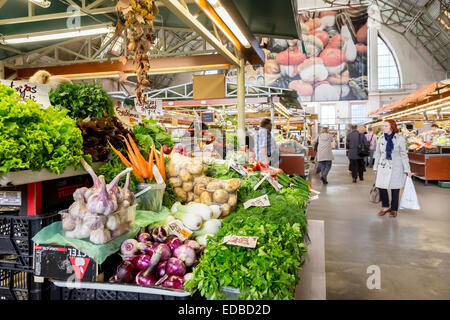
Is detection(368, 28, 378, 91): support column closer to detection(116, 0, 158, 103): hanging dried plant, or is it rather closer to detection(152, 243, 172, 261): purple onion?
detection(116, 0, 158, 103): hanging dried plant

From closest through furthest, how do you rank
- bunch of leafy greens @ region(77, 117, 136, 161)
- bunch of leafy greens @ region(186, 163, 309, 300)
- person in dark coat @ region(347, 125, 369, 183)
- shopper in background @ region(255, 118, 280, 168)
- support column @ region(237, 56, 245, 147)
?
bunch of leafy greens @ region(186, 163, 309, 300) → bunch of leafy greens @ region(77, 117, 136, 161) → support column @ region(237, 56, 245, 147) → shopper in background @ region(255, 118, 280, 168) → person in dark coat @ region(347, 125, 369, 183)

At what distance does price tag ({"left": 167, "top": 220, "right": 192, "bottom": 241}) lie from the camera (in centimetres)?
175

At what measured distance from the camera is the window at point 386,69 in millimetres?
27781

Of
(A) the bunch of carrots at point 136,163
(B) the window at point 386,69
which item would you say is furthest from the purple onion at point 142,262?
(B) the window at point 386,69

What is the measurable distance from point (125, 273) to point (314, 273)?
1383 millimetres

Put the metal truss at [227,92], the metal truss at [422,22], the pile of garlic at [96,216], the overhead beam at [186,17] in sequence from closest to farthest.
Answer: the pile of garlic at [96,216] < the overhead beam at [186,17] < the metal truss at [227,92] < the metal truss at [422,22]

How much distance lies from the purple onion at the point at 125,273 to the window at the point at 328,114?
95.8 ft

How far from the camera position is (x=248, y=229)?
5.31 feet

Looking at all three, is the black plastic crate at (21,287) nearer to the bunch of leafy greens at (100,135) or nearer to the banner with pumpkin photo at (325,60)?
the bunch of leafy greens at (100,135)

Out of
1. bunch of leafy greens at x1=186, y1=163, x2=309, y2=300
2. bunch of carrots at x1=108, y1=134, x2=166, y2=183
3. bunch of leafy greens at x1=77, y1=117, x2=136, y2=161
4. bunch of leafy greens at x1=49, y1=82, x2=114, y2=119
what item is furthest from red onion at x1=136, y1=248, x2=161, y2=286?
bunch of leafy greens at x1=49, y1=82, x2=114, y2=119

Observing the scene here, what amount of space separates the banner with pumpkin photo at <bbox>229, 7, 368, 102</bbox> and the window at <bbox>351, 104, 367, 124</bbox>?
3.34 feet

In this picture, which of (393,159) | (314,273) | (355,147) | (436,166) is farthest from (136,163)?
(436,166)

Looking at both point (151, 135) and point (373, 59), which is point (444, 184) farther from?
point (373, 59)
